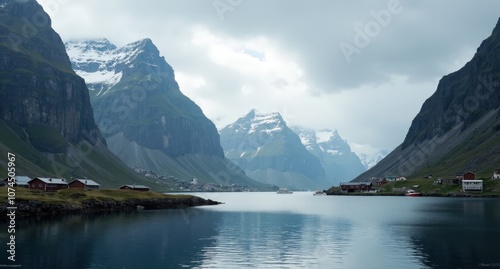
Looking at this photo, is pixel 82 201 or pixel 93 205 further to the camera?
pixel 93 205

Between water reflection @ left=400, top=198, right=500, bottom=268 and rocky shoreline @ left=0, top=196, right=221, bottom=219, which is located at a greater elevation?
rocky shoreline @ left=0, top=196, right=221, bottom=219

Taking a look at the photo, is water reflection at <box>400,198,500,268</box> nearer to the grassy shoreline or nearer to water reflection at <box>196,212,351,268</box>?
water reflection at <box>196,212,351,268</box>

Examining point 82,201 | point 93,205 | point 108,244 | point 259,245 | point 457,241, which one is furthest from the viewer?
point 93,205

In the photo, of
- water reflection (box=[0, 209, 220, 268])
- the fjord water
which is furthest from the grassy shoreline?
the fjord water

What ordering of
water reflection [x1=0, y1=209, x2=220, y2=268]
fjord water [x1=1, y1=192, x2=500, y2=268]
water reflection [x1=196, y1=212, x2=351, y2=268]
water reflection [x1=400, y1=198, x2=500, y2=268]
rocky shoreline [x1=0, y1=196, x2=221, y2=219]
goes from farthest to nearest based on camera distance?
rocky shoreline [x1=0, y1=196, x2=221, y2=219], water reflection [x1=196, y1=212, x2=351, y2=268], fjord water [x1=1, y1=192, x2=500, y2=268], water reflection [x1=0, y1=209, x2=220, y2=268], water reflection [x1=400, y1=198, x2=500, y2=268]

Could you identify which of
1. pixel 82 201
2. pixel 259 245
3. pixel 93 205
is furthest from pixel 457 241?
pixel 82 201

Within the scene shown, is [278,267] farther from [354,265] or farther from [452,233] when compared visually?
[452,233]

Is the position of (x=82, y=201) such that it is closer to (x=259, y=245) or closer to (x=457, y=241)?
(x=259, y=245)

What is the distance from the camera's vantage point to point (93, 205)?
477 ft

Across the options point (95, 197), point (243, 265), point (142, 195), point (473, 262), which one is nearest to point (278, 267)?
point (243, 265)

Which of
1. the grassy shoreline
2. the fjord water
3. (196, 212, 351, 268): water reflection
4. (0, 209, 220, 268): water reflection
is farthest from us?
the grassy shoreline

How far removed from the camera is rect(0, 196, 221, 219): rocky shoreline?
11794cm

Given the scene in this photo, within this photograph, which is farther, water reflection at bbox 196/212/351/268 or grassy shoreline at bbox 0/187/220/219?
grassy shoreline at bbox 0/187/220/219

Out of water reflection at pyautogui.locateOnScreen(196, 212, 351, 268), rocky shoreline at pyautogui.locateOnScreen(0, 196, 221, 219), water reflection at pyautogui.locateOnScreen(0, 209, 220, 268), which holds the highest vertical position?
rocky shoreline at pyautogui.locateOnScreen(0, 196, 221, 219)
